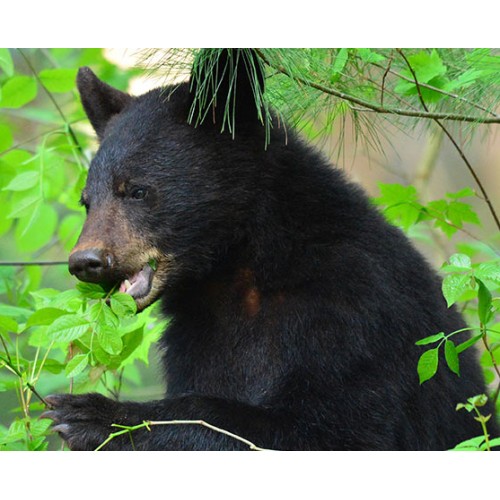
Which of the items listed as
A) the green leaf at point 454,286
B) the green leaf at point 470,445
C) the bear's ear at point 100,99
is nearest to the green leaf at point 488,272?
the green leaf at point 454,286

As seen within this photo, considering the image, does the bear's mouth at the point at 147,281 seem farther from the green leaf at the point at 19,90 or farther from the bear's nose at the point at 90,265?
the green leaf at the point at 19,90

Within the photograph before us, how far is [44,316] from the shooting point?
3586 millimetres

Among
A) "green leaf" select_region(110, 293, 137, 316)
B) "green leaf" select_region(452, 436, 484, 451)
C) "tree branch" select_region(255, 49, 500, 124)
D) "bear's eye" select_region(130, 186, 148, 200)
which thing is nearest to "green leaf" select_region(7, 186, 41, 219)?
"bear's eye" select_region(130, 186, 148, 200)

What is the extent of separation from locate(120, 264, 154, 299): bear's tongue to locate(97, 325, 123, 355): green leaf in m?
0.32

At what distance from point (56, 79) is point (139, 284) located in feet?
5.68

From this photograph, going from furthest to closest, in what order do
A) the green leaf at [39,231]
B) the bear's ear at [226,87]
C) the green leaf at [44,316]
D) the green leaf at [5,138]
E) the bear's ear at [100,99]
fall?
the green leaf at [39,231], the green leaf at [5,138], the bear's ear at [100,99], the bear's ear at [226,87], the green leaf at [44,316]

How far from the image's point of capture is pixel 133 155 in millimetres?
3930

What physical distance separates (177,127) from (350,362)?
1.21m

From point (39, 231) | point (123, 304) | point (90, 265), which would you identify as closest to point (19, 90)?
point (39, 231)

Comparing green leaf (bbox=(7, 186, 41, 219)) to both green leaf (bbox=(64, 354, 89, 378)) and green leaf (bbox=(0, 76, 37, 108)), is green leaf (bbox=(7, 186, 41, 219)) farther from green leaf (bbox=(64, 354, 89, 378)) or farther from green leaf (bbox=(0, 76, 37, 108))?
green leaf (bbox=(64, 354, 89, 378))

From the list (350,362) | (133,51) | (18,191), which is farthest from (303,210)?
(18,191)

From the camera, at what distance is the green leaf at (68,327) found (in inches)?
133

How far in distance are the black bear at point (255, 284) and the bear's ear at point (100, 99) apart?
0.17 metres
